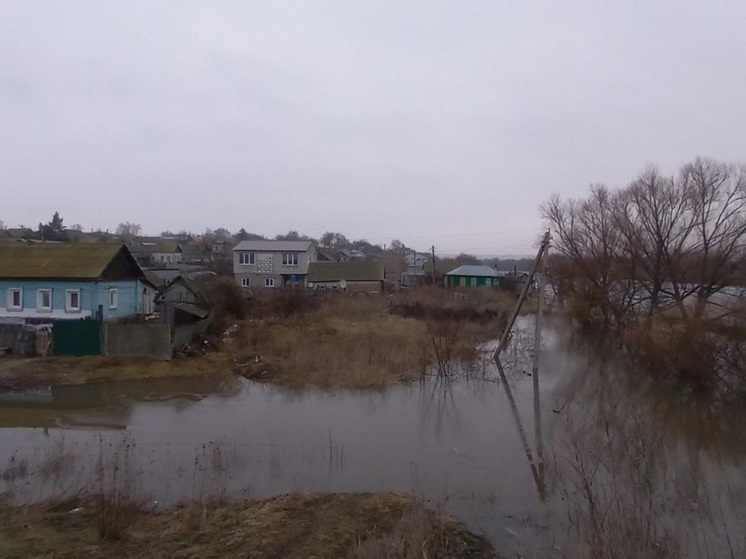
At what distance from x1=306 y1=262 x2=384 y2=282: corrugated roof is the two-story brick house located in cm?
230

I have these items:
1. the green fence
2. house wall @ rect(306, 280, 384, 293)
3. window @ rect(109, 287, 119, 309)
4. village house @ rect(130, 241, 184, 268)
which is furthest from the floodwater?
village house @ rect(130, 241, 184, 268)

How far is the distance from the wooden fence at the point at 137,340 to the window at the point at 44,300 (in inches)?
141

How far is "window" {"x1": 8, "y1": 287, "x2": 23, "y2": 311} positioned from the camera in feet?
74.9

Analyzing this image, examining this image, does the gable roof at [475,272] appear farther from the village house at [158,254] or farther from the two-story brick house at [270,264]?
the village house at [158,254]

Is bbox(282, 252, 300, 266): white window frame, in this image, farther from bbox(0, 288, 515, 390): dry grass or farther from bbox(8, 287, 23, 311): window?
bbox(8, 287, 23, 311): window

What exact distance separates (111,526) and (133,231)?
435ft

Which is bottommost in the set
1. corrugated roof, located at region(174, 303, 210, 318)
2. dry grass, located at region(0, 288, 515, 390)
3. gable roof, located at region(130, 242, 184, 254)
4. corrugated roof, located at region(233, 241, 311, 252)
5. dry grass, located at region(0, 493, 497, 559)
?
dry grass, located at region(0, 493, 497, 559)

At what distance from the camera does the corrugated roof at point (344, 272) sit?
5194cm

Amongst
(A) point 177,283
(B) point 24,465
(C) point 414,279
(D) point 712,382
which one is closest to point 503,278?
(C) point 414,279

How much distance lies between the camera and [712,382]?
18016 mm

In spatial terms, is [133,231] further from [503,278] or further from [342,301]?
[342,301]

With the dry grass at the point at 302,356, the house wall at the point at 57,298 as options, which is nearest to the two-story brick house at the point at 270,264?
the dry grass at the point at 302,356

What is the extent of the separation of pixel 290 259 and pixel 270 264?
168 centimetres

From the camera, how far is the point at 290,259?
162 ft
